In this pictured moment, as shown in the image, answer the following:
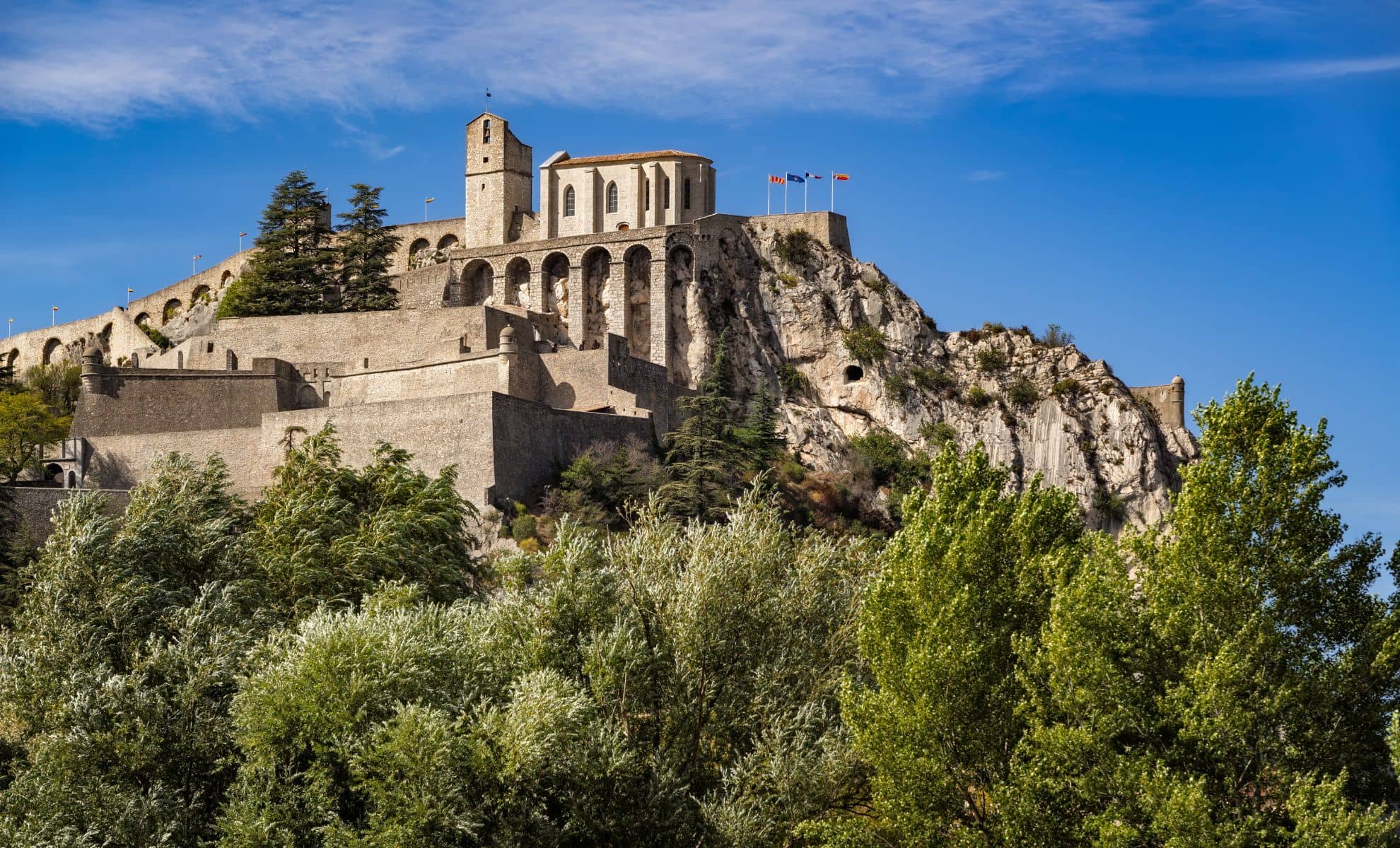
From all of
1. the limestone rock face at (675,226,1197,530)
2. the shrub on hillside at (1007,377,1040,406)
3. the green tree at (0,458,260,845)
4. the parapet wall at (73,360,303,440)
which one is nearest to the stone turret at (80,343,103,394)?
the parapet wall at (73,360,303,440)

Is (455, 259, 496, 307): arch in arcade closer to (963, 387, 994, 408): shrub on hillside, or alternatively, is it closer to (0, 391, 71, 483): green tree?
(0, 391, 71, 483): green tree

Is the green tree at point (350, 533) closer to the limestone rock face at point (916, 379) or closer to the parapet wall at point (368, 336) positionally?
the parapet wall at point (368, 336)

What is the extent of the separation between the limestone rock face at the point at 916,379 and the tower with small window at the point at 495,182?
840 cm

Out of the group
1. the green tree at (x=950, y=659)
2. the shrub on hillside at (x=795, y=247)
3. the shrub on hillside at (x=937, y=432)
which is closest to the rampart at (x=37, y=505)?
the green tree at (x=950, y=659)

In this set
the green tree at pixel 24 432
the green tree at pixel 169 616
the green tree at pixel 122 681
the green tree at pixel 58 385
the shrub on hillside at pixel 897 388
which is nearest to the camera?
the green tree at pixel 122 681

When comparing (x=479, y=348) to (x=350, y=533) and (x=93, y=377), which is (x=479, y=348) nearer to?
(x=93, y=377)

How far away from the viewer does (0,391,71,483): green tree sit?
5119cm

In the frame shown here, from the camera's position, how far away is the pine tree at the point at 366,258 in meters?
63.2

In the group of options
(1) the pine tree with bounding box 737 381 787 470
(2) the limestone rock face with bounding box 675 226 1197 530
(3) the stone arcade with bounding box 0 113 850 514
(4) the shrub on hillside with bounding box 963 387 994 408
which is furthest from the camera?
(4) the shrub on hillside with bounding box 963 387 994 408

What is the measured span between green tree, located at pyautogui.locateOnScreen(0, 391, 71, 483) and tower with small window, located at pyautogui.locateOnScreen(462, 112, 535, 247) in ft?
56.7

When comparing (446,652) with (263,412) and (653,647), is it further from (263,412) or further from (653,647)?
(263,412)

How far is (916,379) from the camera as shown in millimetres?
64500

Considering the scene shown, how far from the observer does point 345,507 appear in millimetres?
32375

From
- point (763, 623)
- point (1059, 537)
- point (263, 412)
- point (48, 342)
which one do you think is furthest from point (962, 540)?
point (48, 342)
